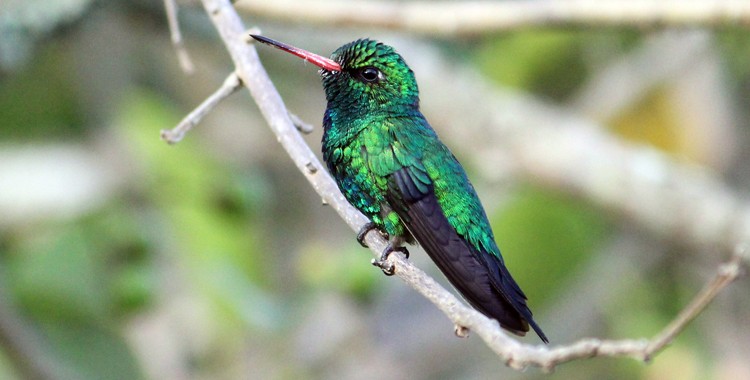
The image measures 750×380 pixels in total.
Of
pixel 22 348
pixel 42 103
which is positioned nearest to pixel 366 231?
pixel 22 348

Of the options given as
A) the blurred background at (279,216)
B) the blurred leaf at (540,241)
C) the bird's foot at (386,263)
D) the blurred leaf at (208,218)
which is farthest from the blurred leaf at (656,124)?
the bird's foot at (386,263)

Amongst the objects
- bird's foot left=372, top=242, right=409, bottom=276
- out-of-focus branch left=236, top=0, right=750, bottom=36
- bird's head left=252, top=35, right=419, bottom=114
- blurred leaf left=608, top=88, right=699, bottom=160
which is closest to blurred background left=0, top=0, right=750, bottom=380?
blurred leaf left=608, top=88, right=699, bottom=160

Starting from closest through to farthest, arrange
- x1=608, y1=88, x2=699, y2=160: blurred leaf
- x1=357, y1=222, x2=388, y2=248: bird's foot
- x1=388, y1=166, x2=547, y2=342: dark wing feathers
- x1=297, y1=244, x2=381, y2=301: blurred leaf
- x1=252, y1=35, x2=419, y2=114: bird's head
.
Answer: x1=388, y1=166, x2=547, y2=342: dark wing feathers
x1=357, y1=222, x2=388, y2=248: bird's foot
x1=252, y1=35, x2=419, y2=114: bird's head
x1=297, y1=244, x2=381, y2=301: blurred leaf
x1=608, y1=88, x2=699, y2=160: blurred leaf

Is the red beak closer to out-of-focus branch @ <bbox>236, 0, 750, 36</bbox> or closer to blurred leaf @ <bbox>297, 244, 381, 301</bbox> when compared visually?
out-of-focus branch @ <bbox>236, 0, 750, 36</bbox>

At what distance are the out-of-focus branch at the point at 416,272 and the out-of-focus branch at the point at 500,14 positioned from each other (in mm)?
1747

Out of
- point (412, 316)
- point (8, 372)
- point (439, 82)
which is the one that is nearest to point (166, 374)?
point (8, 372)

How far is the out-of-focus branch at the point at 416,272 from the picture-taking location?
4.61 ft

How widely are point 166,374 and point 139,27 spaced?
167 centimetres

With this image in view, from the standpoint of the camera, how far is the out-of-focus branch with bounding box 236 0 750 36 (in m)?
3.76

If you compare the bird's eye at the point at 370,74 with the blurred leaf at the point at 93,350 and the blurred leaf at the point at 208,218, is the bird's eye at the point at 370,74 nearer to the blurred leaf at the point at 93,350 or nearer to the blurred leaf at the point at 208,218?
the blurred leaf at the point at 208,218

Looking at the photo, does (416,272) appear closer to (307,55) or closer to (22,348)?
(307,55)

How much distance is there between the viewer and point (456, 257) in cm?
209

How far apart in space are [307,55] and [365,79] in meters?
0.31

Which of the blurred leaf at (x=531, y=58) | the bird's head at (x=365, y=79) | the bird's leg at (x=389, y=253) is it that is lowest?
the blurred leaf at (x=531, y=58)
